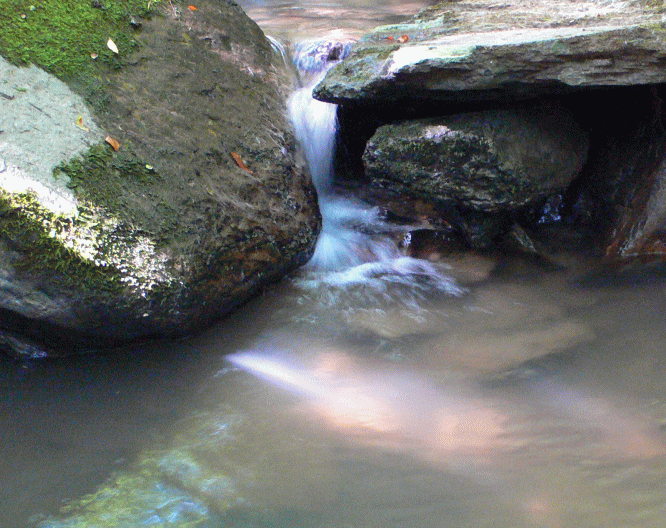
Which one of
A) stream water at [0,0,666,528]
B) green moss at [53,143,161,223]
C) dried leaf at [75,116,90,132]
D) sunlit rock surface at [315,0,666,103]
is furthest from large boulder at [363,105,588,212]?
dried leaf at [75,116,90,132]

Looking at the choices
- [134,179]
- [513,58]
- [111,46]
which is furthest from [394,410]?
[111,46]

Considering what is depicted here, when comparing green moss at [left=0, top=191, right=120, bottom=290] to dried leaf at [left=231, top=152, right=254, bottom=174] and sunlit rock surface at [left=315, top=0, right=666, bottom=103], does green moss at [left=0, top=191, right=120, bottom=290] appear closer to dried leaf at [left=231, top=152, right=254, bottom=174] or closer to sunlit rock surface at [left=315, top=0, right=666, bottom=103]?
dried leaf at [left=231, top=152, right=254, bottom=174]

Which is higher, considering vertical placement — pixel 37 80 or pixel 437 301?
pixel 37 80

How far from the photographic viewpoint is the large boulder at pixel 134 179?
10.5 feet

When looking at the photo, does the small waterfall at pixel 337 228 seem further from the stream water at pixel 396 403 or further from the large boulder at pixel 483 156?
the large boulder at pixel 483 156

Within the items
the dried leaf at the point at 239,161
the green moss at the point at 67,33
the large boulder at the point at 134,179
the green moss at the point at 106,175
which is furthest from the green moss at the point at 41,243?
the dried leaf at the point at 239,161

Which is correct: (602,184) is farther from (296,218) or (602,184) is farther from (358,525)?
(358,525)

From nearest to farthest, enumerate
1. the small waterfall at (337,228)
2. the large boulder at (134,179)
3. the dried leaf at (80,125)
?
the large boulder at (134,179)
the dried leaf at (80,125)
the small waterfall at (337,228)

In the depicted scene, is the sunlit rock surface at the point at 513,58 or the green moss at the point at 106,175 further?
the sunlit rock surface at the point at 513,58

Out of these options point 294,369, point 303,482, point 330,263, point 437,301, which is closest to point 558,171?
point 437,301

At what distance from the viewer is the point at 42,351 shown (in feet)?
11.5

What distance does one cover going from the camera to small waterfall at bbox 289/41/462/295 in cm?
434

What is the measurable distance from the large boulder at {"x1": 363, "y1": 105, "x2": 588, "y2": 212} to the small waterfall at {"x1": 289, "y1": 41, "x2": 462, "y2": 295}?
1.85 ft

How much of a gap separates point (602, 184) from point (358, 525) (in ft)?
11.2
